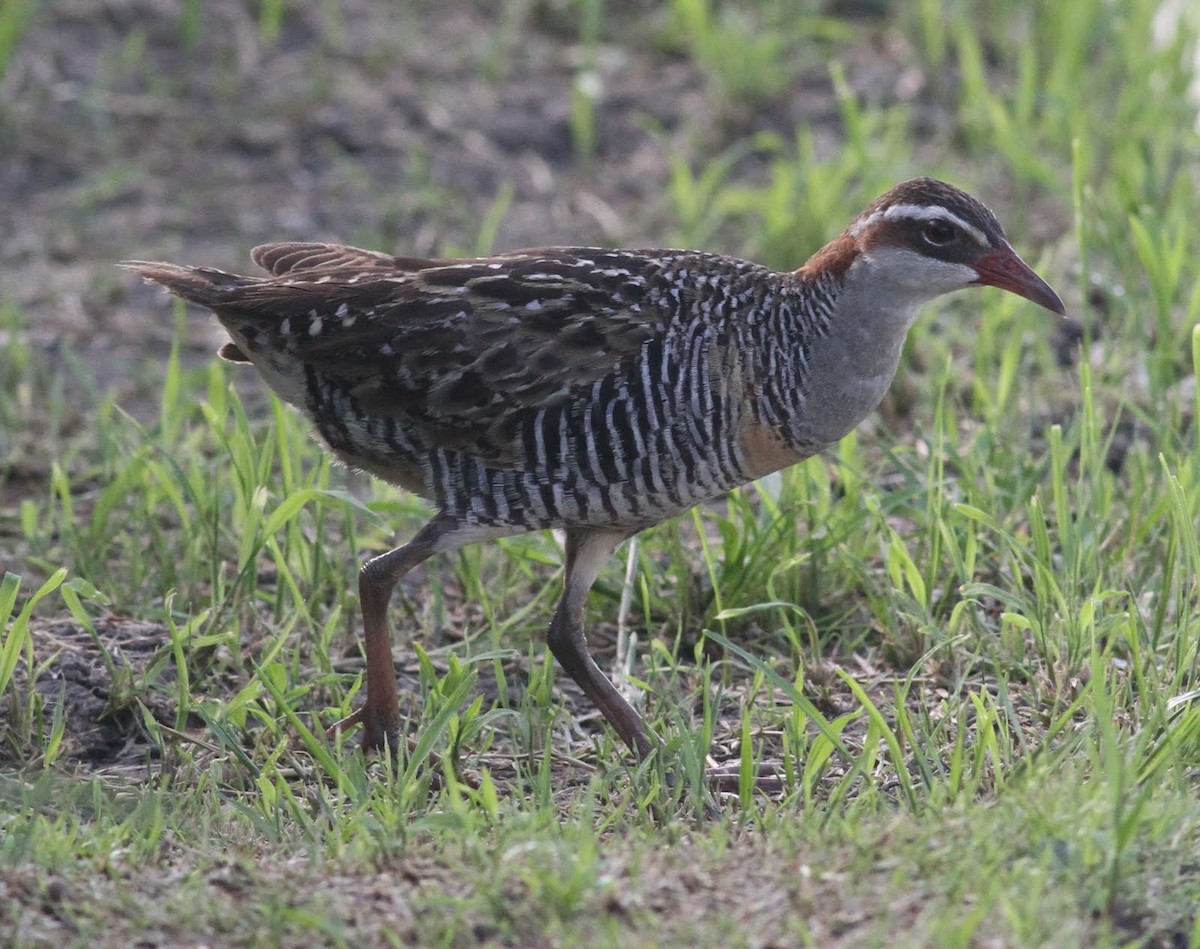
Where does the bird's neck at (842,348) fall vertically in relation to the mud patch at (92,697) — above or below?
above

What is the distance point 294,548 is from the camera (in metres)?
5.18

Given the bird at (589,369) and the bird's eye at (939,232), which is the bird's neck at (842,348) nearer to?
the bird at (589,369)

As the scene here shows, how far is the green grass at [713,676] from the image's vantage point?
3512 millimetres

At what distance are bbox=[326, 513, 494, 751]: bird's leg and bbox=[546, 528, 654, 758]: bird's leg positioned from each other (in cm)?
29

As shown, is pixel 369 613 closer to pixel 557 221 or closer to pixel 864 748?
pixel 864 748

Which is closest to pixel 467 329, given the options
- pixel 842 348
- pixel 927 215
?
pixel 842 348

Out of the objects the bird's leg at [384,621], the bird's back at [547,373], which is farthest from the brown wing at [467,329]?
the bird's leg at [384,621]

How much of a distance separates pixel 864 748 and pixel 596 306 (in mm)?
1229

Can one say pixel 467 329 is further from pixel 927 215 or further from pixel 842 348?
pixel 927 215

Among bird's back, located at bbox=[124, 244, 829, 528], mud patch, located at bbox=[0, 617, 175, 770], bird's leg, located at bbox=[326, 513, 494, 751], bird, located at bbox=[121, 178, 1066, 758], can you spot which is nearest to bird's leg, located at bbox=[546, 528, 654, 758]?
bird, located at bbox=[121, 178, 1066, 758]

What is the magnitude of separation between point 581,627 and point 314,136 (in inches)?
166

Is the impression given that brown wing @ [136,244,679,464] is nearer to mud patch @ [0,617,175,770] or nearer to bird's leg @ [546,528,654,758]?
bird's leg @ [546,528,654,758]

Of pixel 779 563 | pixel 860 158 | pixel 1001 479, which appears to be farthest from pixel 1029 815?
pixel 860 158

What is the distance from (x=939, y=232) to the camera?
15.2ft
